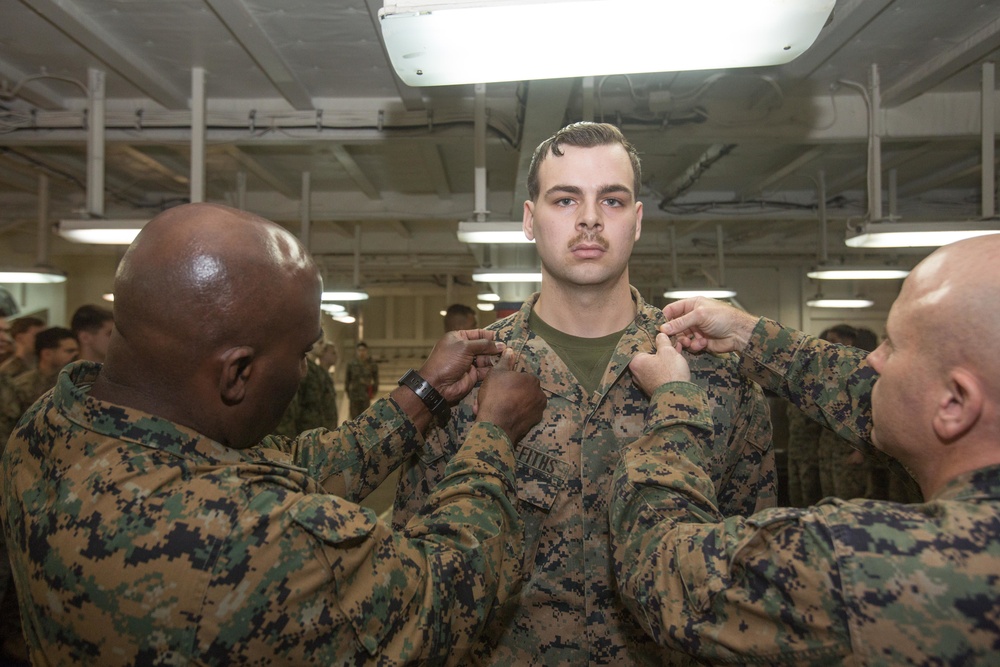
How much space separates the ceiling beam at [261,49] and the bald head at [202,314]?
3428 millimetres

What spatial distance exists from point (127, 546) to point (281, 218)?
30.8 feet

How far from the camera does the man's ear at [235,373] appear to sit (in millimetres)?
1285

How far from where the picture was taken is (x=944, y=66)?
486 cm

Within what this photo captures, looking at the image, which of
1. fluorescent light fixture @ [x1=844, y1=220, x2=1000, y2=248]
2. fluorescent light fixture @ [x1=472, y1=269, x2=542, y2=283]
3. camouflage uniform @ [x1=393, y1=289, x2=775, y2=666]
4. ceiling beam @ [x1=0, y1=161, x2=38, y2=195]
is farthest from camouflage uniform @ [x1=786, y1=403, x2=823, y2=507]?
ceiling beam @ [x1=0, y1=161, x2=38, y2=195]

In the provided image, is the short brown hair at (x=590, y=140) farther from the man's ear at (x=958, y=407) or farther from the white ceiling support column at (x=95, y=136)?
the white ceiling support column at (x=95, y=136)

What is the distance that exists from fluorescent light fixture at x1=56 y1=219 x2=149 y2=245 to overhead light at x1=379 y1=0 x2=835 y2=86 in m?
3.50

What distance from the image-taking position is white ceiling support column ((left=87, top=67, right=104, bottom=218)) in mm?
5113

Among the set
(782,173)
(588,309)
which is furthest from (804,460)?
(588,309)

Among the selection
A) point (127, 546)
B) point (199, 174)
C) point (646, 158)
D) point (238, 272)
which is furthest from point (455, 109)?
point (127, 546)

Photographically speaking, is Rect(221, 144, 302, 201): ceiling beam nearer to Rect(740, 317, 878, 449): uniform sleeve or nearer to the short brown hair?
the short brown hair

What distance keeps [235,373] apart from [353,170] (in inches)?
273

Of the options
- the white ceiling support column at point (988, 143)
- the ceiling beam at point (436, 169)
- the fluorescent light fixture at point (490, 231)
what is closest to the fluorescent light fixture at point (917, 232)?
the white ceiling support column at point (988, 143)

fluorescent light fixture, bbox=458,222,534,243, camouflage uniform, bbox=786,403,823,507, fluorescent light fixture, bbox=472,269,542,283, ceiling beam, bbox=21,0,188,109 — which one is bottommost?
camouflage uniform, bbox=786,403,823,507

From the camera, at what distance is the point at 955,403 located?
124 centimetres
